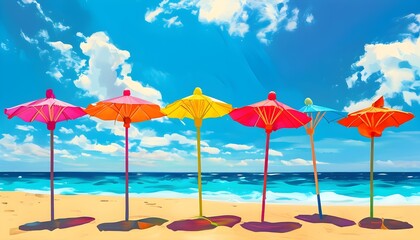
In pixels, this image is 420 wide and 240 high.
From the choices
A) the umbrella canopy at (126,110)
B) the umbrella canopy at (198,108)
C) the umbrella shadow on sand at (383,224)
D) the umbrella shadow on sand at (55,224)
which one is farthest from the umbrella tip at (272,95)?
the umbrella shadow on sand at (55,224)

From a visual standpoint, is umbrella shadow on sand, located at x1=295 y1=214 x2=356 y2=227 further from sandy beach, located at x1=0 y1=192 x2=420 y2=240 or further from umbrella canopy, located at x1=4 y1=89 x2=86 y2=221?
umbrella canopy, located at x1=4 y1=89 x2=86 y2=221

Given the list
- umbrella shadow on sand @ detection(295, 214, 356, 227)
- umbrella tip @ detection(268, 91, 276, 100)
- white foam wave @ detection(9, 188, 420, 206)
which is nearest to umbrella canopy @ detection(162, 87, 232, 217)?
umbrella tip @ detection(268, 91, 276, 100)

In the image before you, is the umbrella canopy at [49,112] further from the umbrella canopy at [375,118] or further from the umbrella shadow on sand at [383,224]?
the umbrella shadow on sand at [383,224]

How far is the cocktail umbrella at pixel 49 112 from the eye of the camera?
755cm

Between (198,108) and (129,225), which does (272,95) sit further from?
(129,225)

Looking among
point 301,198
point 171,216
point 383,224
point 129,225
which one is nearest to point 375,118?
point 383,224

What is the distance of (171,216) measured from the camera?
29.1 feet

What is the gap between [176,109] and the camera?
796 cm

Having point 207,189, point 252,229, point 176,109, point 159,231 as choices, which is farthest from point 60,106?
point 207,189

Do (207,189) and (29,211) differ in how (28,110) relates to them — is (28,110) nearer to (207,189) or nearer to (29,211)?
(29,211)

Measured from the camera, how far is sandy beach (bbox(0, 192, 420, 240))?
6.94m

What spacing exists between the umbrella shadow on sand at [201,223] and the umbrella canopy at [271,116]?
63cm

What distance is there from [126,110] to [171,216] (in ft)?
7.82

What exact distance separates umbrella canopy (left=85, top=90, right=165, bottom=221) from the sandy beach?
1.10 meters
